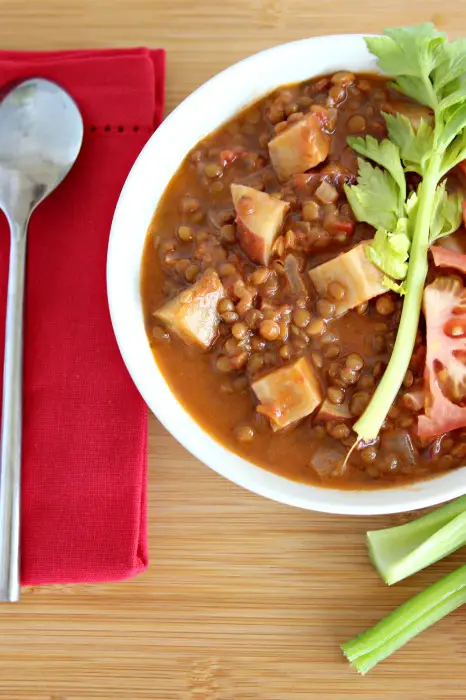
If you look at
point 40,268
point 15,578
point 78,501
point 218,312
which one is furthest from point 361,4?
point 15,578

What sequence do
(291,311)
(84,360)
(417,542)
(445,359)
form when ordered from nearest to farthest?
(445,359), (291,311), (417,542), (84,360)

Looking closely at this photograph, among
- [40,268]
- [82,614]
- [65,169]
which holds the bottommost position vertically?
[82,614]

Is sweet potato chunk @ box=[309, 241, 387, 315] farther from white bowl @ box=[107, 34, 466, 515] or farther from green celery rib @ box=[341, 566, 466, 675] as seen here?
green celery rib @ box=[341, 566, 466, 675]

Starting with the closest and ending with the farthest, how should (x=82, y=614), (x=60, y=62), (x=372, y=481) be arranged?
(x=372, y=481) < (x=82, y=614) < (x=60, y=62)

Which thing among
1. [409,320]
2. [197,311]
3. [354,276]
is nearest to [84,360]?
[197,311]

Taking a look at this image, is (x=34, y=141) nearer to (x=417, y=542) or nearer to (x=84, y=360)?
(x=84, y=360)

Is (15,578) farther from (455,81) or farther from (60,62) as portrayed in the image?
(455,81)
